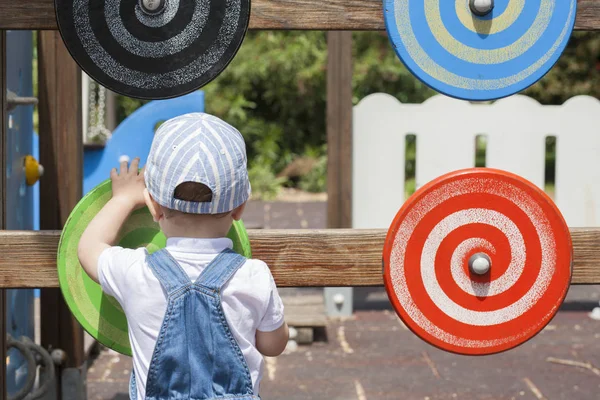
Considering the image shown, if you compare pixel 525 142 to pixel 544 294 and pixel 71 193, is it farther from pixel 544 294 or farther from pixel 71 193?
pixel 544 294

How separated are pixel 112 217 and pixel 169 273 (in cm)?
24

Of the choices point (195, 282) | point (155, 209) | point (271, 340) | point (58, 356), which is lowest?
point (58, 356)

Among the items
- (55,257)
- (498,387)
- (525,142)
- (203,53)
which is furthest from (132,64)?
(525,142)

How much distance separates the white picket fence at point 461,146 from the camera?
4809 millimetres

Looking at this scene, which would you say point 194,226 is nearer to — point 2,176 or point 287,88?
point 2,176

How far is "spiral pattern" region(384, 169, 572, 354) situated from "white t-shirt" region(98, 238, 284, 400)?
1.07 feet

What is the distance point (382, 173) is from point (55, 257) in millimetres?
3159

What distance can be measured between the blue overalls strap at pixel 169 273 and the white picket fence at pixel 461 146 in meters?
3.24

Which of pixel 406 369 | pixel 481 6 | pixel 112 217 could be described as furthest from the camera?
pixel 406 369

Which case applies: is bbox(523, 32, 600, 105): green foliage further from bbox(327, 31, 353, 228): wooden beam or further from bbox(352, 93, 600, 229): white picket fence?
bbox(327, 31, 353, 228): wooden beam

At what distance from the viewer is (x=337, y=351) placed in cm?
410

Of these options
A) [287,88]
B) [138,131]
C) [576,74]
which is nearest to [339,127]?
[138,131]

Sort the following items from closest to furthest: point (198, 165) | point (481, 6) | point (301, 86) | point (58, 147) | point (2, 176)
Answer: point (198, 165) < point (481, 6) < point (2, 176) < point (58, 147) < point (301, 86)

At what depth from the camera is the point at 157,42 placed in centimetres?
178
